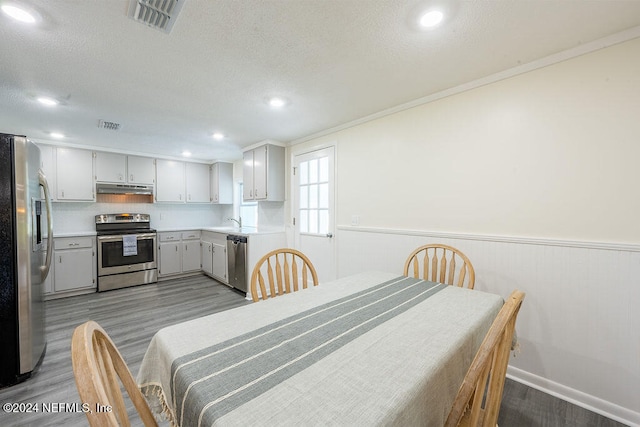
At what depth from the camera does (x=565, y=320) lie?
1.79 m

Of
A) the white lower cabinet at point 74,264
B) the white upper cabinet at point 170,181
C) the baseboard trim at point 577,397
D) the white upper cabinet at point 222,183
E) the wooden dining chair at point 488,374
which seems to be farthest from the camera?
the white upper cabinet at point 222,183

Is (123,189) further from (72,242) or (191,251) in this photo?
(191,251)

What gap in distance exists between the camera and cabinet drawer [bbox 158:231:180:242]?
4.62 m

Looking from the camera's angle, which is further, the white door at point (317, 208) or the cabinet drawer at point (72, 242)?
the cabinet drawer at point (72, 242)

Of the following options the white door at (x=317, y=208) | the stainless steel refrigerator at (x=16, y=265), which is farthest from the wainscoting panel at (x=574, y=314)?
the stainless steel refrigerator at (x=16, y=265)

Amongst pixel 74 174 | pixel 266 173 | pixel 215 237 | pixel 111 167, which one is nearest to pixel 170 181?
pixel 111 167

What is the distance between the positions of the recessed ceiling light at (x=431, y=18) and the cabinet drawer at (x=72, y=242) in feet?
16.5

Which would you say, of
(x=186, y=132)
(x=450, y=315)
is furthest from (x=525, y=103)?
(x=186, y=132)

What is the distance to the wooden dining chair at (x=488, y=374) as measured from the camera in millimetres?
645

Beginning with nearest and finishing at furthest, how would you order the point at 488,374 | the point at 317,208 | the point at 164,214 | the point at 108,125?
the point at 488,374
the point at 108,125
the point at 317,208
the point at 164,214

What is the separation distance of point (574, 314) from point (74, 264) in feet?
18.8

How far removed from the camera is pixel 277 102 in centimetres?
261

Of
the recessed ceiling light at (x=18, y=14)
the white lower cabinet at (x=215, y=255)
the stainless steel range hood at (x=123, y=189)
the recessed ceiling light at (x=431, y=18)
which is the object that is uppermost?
the recessed ceiling light at (x=431, y=18)

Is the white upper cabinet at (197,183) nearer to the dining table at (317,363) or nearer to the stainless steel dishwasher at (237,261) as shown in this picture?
the stainless steel dishwasher at (237,261)
